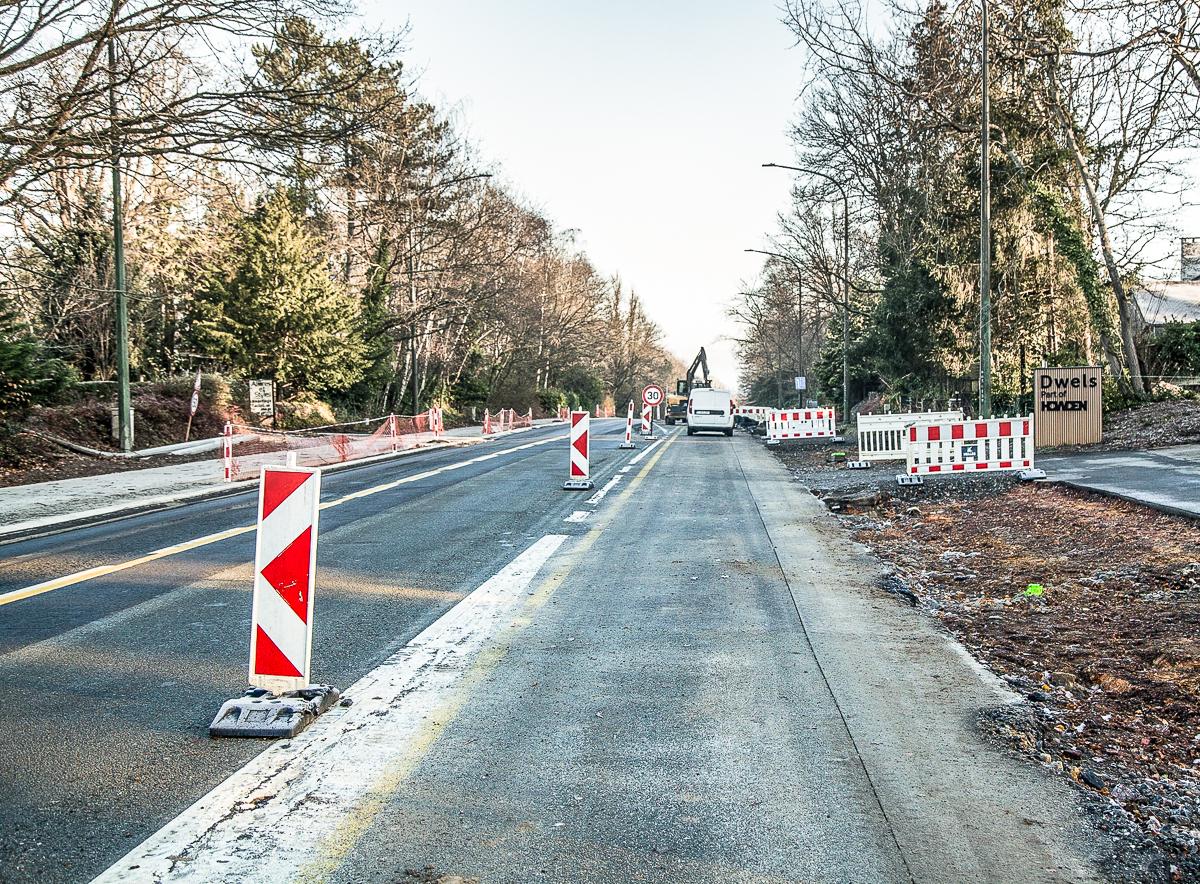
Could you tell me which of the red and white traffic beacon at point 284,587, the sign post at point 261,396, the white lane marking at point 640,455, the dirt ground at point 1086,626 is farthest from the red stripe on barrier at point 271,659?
the sign post at point 261,396

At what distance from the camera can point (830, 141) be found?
3428cm

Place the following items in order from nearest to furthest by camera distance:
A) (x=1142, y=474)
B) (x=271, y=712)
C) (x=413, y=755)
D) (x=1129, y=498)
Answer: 1. (x=413, y=755)
2. (x=271, y=712)
3. (x=1129, y=498)
4. (x=1142, y=474)

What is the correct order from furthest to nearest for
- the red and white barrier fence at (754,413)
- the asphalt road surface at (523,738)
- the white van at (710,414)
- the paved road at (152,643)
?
1. the red and white barrier fence at (754,413)
2. the white van at (710,414)
3. the paved road at (152,643)
4. the asphalt road surface at (523,738)

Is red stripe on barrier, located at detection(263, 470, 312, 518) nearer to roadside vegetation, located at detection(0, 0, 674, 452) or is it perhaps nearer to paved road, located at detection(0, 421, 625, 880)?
paved road, located at detection(0, 421, 625, 880)

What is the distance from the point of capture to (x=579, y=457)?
58.8ft

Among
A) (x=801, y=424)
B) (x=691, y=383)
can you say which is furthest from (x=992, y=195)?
(x=691, y=383)

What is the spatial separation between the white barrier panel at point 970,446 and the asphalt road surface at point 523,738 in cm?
804

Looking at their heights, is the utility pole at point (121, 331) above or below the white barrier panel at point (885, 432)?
above

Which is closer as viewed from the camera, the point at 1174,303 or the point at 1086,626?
the point at 1086,626

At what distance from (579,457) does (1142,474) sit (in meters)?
9.23

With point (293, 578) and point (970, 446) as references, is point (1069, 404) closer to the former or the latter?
point (970, 446)

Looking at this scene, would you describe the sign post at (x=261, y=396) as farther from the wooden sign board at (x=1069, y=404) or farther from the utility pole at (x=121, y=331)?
the wooden sign board at (x=1069, y=404)

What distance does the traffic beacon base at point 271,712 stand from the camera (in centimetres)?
481

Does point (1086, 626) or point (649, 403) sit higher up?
point (649, 403)
